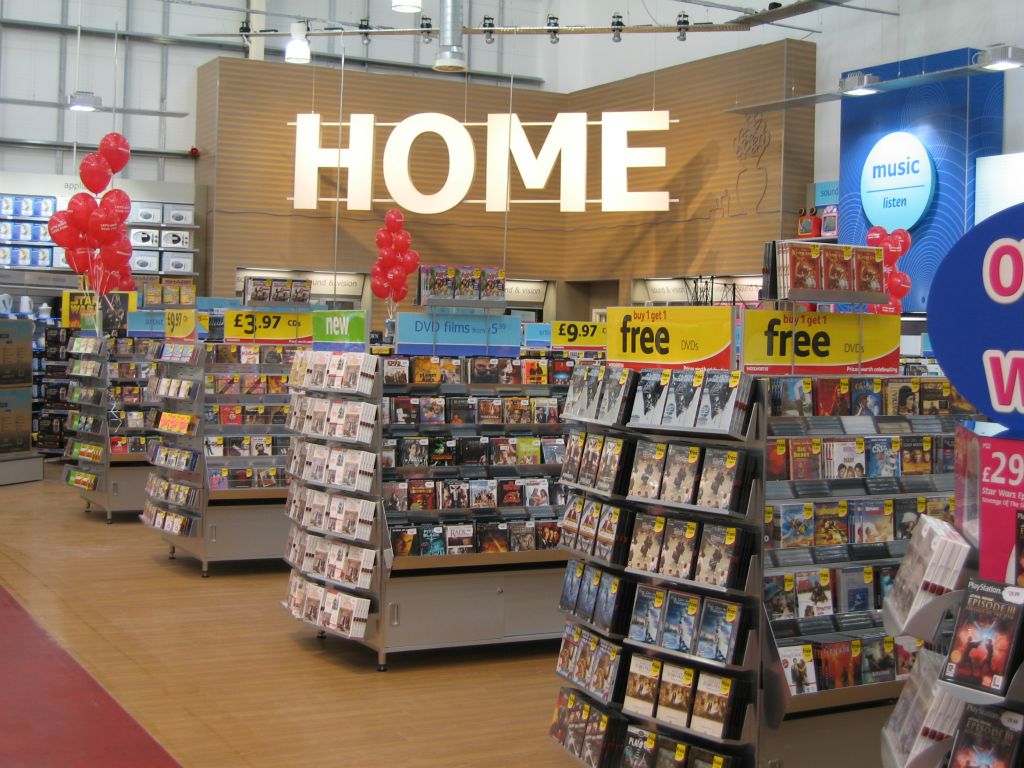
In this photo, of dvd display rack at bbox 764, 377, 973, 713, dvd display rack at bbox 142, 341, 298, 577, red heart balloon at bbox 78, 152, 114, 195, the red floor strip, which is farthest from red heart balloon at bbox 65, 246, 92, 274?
dvd display rack at bbox 764, 377, 973, 713

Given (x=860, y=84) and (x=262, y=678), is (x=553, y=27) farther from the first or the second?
(x=262, y=678)

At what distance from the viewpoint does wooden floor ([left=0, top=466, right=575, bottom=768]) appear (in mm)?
5039

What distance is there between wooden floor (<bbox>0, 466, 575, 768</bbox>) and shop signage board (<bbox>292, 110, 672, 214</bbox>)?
7.87 m

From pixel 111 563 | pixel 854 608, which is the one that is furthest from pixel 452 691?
pixel 111 563

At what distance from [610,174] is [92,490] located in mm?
8058

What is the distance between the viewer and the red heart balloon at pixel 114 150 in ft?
38.2

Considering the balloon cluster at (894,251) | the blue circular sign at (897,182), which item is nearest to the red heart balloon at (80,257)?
the balloon cluster at (894,251)

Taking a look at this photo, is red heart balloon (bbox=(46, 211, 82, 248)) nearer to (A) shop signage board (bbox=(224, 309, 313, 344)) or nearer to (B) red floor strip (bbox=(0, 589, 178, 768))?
(A) shop signage board (bbox=(224, 309, 313, 344))

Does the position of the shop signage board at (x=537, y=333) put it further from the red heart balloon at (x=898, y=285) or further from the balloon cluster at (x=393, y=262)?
the red heart balloon at (x=898, y=285)

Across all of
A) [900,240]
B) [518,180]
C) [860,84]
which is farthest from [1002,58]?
[518,180]

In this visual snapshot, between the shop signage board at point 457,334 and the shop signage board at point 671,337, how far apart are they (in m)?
2.11

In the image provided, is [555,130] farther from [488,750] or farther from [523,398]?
[488,750]

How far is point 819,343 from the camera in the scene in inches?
192

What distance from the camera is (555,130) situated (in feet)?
52.1
